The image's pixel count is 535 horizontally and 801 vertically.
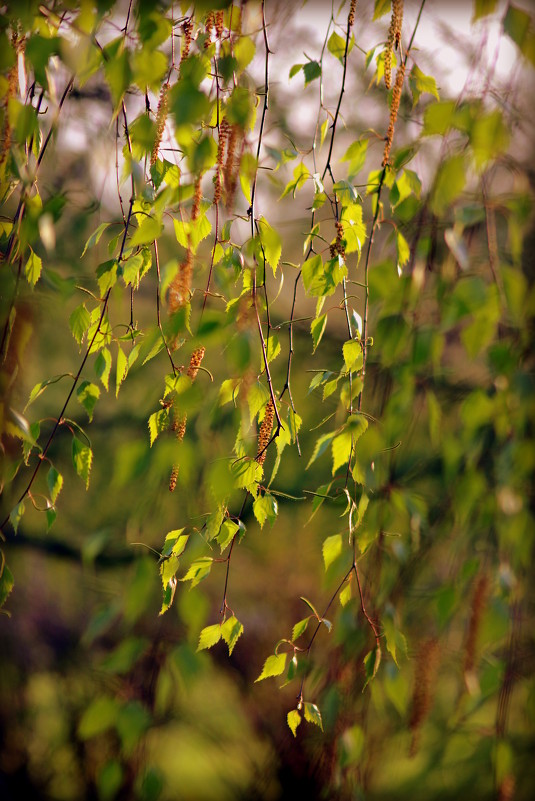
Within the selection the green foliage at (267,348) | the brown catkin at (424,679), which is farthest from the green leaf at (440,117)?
the brown catkin at (424,679)

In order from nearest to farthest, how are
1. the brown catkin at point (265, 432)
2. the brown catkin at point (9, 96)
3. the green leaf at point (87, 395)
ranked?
1. the brown catkin at point (9, 96)
2. the brown catkin at point (265, 432)
3. the green leaf at point (87, 395)

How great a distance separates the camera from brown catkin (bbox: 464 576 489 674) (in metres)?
0.52

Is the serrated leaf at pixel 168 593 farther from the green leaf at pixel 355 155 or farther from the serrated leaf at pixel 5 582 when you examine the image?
the green leaf at pixel 355 155

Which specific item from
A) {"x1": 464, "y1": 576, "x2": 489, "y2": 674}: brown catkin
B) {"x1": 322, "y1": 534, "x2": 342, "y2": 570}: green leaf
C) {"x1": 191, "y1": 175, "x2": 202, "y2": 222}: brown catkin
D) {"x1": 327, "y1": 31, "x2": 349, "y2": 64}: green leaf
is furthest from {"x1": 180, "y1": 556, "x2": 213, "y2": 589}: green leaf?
{"x1": 327, "y1": 31, "x2": 349, "y2": 64}: green leaf

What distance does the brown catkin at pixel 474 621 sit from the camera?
0.52 metres

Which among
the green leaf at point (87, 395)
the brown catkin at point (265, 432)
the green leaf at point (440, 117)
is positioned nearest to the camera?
the green leaf at point (440, 117)

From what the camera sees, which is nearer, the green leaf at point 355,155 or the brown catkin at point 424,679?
the brown catkin at point 424,679

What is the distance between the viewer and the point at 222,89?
666mm

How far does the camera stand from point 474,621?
0.53 meters

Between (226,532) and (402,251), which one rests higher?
(402,251)

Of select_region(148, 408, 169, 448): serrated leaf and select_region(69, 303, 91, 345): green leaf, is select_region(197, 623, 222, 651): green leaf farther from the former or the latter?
select_region(69, 303, 91, 345): green leaf

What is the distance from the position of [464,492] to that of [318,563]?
1.70 m

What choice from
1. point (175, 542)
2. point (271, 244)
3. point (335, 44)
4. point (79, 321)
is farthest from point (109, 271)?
point (335, 44)

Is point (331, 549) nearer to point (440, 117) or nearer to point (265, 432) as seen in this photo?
point (265, 432)
